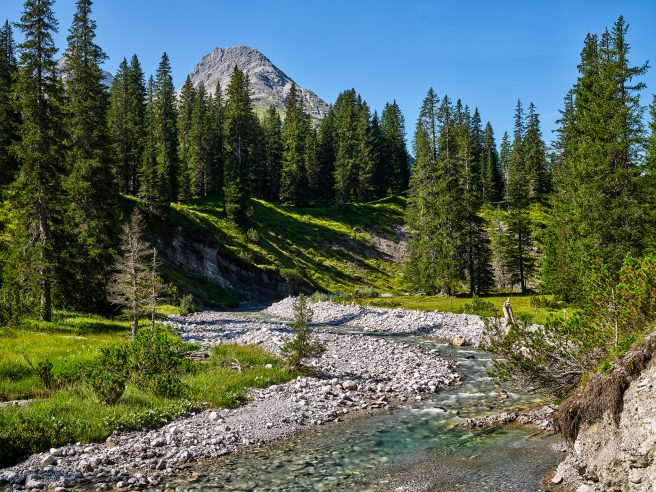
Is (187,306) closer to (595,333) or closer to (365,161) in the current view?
(595,333)

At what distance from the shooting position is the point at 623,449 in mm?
8672

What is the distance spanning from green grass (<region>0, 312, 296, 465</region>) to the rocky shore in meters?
16.1

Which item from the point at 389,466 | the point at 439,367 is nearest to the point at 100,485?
the point at 389,466

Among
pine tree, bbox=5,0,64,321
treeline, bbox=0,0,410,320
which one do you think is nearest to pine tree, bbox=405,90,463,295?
treeline, bbox=0,0,410,320

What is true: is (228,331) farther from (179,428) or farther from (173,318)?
(179,428)

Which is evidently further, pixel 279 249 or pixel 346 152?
pixel 346 152

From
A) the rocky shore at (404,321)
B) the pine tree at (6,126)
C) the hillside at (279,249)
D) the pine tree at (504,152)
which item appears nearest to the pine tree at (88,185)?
the pine tree at (6,126)

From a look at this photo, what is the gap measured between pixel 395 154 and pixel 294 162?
28258 mm

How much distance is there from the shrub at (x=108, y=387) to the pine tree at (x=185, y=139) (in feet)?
245

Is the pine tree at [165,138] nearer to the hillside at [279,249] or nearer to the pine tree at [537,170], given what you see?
the hillside at [279,249]

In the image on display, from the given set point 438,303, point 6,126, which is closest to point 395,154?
point 438,303

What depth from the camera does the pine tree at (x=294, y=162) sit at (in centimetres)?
10100

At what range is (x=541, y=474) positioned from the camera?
10.9 metres

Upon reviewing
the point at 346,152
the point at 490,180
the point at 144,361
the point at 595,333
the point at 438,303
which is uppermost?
the point at 346,152
